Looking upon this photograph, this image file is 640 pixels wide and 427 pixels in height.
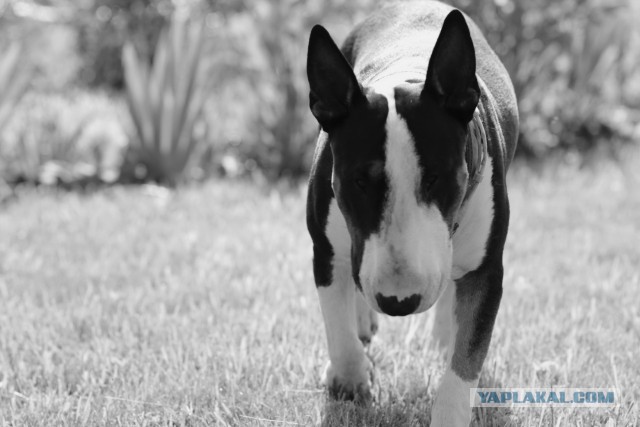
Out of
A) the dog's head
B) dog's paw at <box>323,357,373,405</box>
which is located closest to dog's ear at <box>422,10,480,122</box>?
the dog's head

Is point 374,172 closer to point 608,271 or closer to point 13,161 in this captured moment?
point 608,271

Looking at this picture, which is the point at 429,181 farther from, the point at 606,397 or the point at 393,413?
the point at 606,397

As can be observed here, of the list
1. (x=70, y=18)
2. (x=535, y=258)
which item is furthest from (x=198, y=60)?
(x=70, y=18)

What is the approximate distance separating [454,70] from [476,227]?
512 millimetres

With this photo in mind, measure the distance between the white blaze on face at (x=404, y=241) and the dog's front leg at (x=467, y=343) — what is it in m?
0.45

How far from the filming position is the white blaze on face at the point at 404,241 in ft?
6.62

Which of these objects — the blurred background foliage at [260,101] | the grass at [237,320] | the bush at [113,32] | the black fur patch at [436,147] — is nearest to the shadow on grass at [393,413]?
the grass at [237,320]

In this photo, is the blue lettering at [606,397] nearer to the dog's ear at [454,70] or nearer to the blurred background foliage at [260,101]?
the dog's ear at [454,70]

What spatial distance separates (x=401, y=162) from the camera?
2.06m

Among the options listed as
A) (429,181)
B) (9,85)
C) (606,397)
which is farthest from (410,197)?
(9,85)

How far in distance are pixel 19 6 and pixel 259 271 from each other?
605 cm

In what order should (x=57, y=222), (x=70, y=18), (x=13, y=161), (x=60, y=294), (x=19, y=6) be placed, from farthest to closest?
(x=70, y=18) < (x=19, y=6) < (x=13, y=161) < (x=57, y=222) < (x=60, y=294)

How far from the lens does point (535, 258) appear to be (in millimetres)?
4285

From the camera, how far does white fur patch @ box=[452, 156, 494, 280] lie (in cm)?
248
